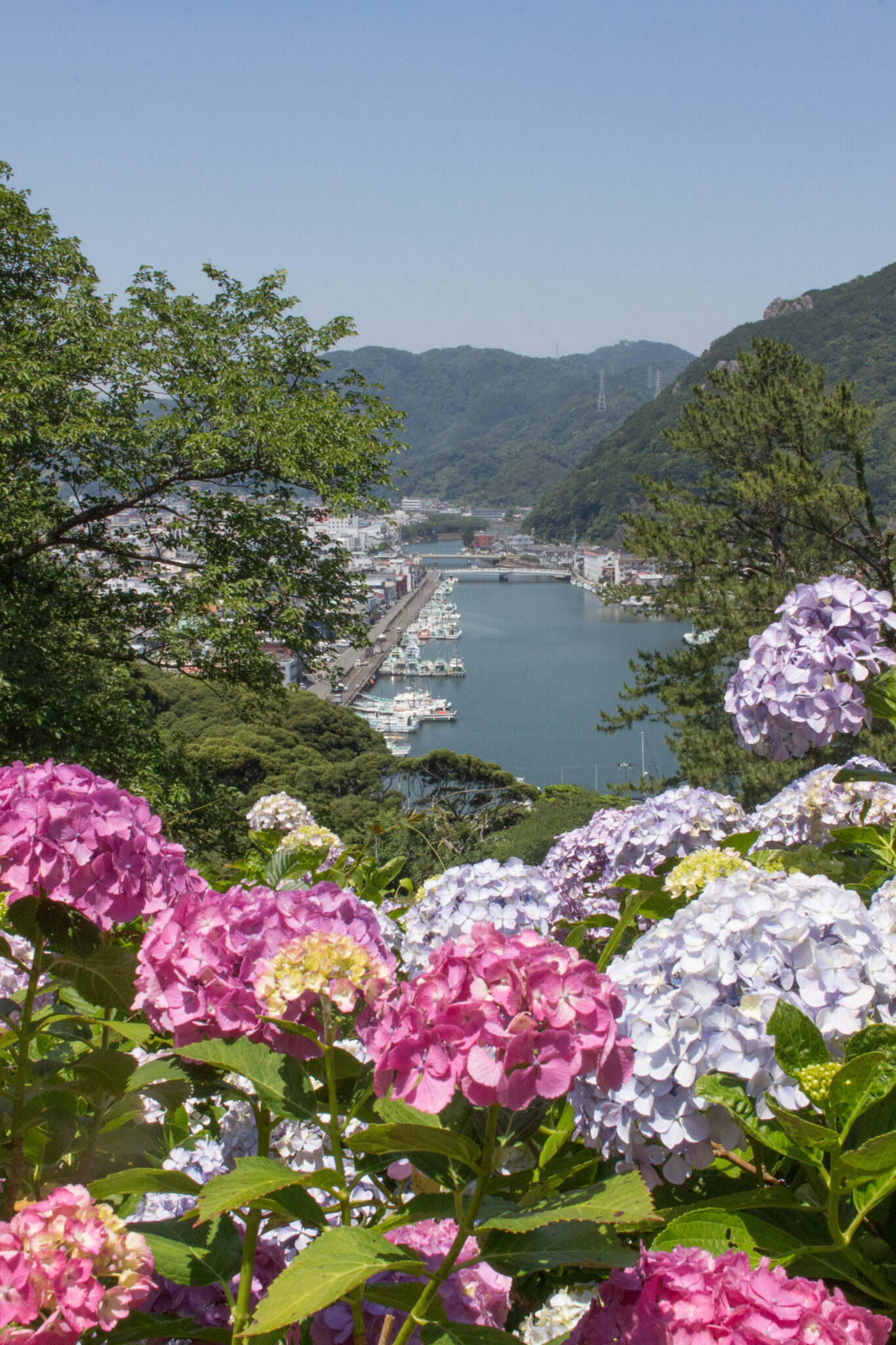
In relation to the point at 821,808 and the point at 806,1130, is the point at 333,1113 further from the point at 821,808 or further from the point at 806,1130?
the point at 821,808

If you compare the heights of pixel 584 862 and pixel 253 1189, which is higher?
pixel 253 1189

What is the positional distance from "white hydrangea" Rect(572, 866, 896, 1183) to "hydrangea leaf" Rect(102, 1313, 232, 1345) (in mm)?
305

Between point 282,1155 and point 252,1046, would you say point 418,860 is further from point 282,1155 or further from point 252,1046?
point 252,1046

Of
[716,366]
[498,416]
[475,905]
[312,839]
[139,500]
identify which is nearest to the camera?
[475,905]

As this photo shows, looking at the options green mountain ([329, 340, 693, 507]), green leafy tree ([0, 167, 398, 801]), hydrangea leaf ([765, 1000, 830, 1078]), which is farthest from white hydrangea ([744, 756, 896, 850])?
green mountain ([329, 340, 693, 507])

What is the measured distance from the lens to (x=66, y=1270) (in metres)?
0.52

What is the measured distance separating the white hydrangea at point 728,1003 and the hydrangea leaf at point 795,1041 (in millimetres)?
51

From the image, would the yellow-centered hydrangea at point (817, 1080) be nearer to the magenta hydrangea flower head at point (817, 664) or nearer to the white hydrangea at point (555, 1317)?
the white hydrangea at point (555, 1317)

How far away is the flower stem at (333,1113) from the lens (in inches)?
23.9

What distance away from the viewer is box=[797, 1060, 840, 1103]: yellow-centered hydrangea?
62 centimetres

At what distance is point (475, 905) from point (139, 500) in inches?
237

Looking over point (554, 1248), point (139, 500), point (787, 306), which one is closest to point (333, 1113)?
point (554, 1248)

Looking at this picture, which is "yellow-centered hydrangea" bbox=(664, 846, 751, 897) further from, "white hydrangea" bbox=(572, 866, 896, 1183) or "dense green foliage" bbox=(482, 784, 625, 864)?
"dense green foliage" bbox=(482, 784, 625, 864)

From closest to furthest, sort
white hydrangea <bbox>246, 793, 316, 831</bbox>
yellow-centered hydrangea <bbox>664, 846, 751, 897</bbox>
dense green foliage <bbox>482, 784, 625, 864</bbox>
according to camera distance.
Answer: yellow-centered hydrangea <bbox>664, 846, 751, 897</bbox> → white hydrangea <bbox>246, 793, 316, 831</bbox> → dense green foliage <bbox>482, 784, 625, 864</bbox>
